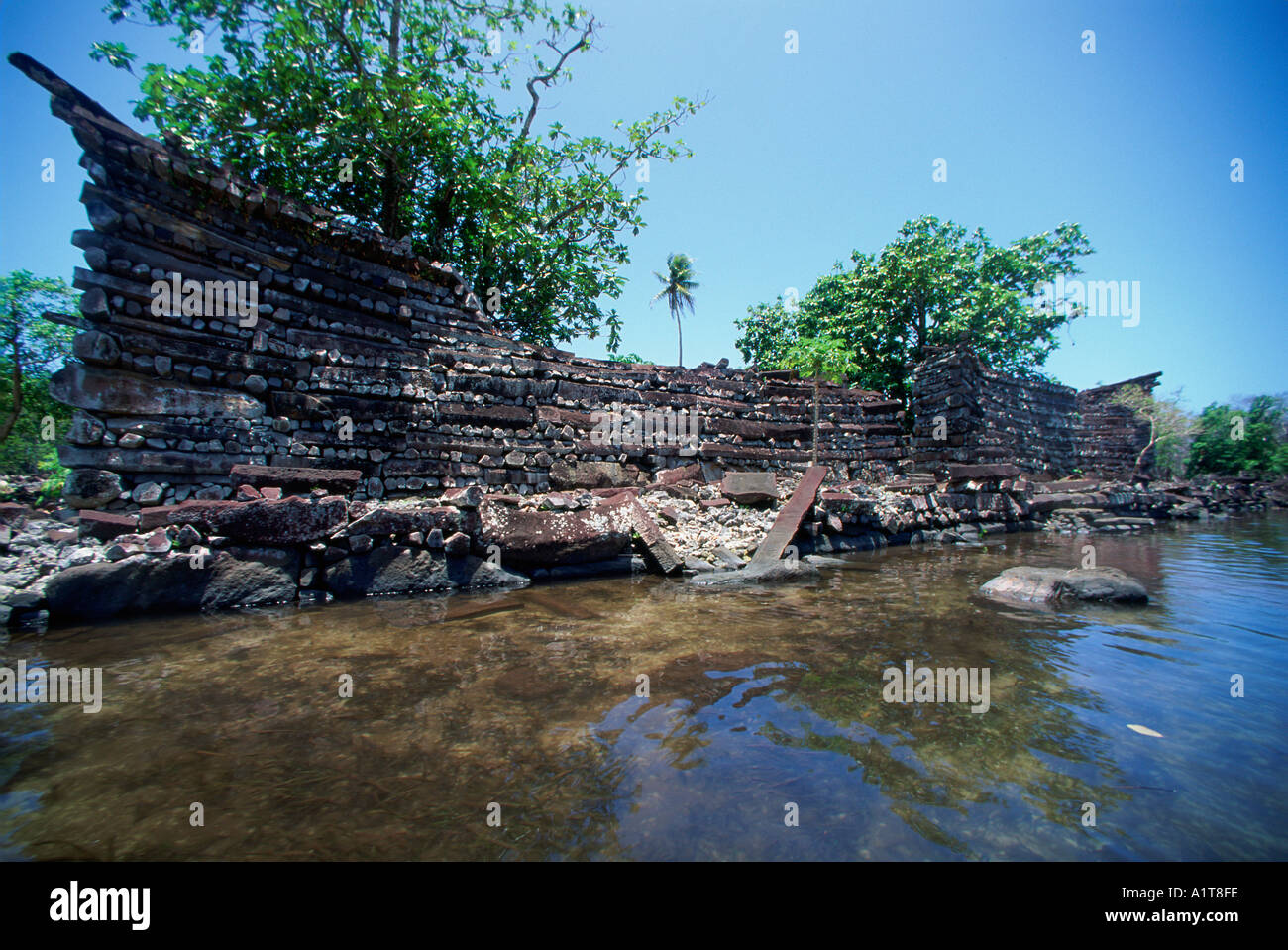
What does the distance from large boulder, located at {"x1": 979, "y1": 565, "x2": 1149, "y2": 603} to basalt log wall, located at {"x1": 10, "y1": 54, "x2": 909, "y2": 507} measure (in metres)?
5.89

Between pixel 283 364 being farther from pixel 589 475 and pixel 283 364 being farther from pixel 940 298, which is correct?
pixel 940 298

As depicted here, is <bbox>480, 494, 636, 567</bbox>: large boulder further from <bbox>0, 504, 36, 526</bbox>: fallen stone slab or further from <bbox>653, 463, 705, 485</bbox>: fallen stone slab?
<bbox>0, 504, 36, 526</bbox>: fallen stone slab

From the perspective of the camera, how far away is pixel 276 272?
6.78 meters

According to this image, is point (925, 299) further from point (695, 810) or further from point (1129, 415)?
point (695, 810)

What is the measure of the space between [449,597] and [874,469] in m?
11.5

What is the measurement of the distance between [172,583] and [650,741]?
441 centimetres

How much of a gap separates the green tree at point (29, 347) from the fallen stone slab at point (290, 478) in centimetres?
1736

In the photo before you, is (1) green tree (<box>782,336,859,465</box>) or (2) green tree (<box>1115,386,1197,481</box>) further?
(2) green tree (<box>1115,386,1197,481</box>)

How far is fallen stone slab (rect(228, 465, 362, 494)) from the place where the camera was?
17.7 ft

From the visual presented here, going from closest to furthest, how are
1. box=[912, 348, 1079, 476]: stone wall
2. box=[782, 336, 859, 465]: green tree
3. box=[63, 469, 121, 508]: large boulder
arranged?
box=[63, 469, 121, 508]: large boulder < box=[912, 348, 1079, 476]: stone wall < box=[782, 336, 859, 465]: green tree

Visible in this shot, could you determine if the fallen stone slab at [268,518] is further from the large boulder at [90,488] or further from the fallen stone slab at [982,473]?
the fallen stone slab at [982,473]

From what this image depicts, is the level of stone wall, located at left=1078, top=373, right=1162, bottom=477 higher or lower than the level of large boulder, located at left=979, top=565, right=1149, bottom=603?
higher

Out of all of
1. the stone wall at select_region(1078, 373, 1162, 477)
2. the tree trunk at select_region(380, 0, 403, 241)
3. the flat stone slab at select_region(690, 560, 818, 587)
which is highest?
the tree trunk at select_region(380, 0, 403, 241)

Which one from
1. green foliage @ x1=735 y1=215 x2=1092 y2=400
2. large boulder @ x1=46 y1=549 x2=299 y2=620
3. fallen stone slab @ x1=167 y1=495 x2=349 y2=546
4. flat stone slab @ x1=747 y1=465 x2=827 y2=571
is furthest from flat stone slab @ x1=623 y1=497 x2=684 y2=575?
green foliage @ x1=735 y1=215 x2=1092 y2=400
